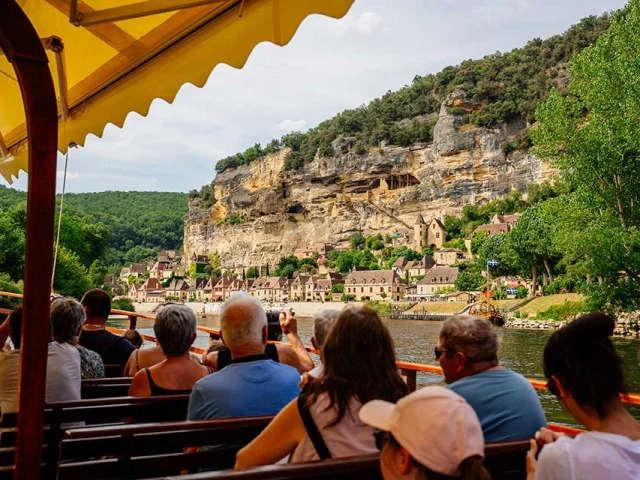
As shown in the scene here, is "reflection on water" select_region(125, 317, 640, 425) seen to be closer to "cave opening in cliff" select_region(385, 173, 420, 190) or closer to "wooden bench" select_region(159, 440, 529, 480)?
"wooden bench" select_region(159, 440, 529, 480)

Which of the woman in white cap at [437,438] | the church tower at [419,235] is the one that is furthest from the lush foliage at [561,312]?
the church tower at [419,235]

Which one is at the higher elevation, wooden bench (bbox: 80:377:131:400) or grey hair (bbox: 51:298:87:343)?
grey hair (bbox: 51:298:87:343)

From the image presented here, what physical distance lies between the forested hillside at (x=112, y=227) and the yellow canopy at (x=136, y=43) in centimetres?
3741

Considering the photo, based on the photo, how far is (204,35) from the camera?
2867mm

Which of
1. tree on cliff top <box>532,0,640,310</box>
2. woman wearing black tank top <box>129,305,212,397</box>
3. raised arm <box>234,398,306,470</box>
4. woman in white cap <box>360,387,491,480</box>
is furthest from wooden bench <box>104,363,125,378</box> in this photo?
tree on cliff top <box>532,0,640,310</box>

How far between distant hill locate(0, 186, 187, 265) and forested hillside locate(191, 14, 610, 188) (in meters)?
18.7

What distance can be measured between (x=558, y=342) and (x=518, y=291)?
55.3 m

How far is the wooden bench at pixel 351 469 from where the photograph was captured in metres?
1.39

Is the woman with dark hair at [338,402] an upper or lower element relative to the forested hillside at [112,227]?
lower

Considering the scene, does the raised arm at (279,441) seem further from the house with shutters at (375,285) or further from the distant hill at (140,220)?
the distant hill at (140,220)

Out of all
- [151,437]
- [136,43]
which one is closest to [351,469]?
[151,437]

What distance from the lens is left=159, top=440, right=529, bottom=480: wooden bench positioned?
1.39 metres

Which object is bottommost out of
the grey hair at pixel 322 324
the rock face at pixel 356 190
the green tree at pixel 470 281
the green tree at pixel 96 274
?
the grey hair at pixel 322 324

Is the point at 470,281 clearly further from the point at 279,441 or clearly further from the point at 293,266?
the point at 279,441
